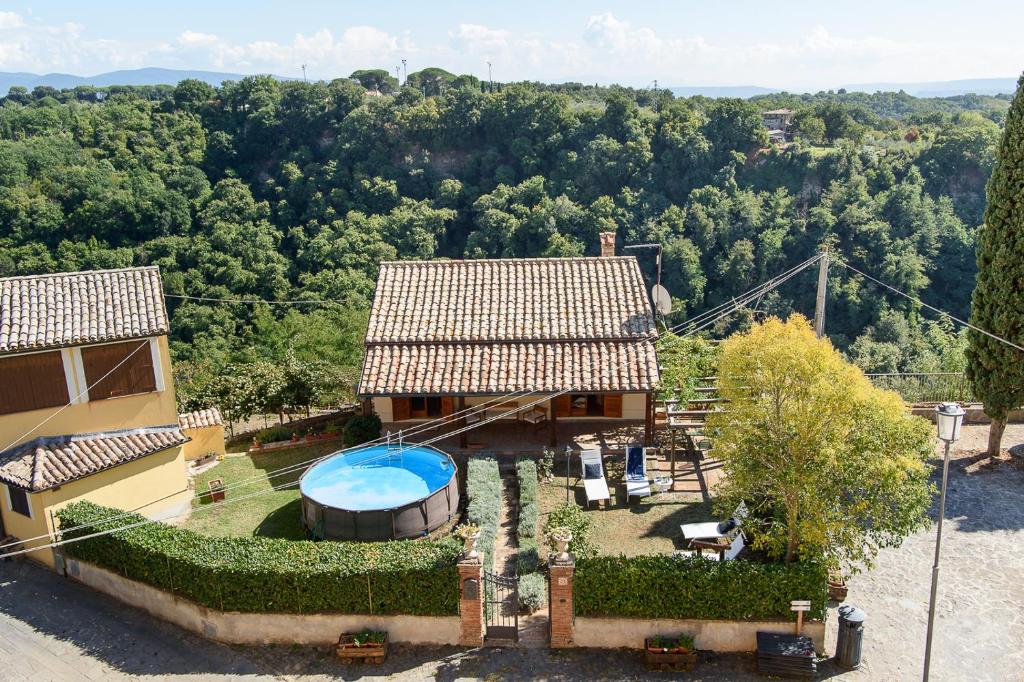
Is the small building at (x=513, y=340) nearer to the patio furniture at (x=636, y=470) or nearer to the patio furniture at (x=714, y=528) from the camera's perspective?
the patio furniture at (x=636, y=470)

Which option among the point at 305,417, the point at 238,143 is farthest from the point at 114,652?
the point at 238,143

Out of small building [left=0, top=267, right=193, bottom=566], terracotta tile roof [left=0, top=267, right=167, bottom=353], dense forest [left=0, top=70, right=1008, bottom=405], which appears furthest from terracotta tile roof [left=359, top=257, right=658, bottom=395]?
dense forest [left=0, top=70, right=1008, bottom=405]

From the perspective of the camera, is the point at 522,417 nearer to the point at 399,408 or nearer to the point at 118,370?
the point at 399,408

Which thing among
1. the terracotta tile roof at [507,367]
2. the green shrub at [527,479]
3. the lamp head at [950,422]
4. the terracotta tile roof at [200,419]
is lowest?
the green shrub at [527,479]

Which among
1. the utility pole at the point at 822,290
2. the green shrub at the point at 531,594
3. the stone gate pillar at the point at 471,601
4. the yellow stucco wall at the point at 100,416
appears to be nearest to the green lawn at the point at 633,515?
the green shrub at the point at 531,594

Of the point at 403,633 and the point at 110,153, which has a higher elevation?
the point at 110,153

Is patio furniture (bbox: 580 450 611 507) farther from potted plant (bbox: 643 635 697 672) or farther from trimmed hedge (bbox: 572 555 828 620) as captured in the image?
potted plant (bbox: 643 635 697 672)

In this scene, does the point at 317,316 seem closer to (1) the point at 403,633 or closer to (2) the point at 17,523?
(2) the point at 17,523
